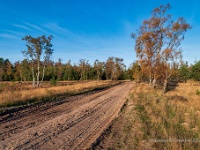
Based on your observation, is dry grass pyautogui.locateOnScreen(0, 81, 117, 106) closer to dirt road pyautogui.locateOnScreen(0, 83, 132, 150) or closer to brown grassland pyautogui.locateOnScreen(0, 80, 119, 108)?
brown grassland pyautogui.locateOnScreen(0, 80, 119, 108)

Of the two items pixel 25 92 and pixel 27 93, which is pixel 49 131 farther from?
pixel 25 92

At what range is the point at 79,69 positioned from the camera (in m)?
77.2

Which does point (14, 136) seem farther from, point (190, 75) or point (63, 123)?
point (190, 75)

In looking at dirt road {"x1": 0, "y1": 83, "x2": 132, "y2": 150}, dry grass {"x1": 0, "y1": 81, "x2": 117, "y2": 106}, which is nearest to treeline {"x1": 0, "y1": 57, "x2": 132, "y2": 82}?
dry grass {"x1": 0, "y1": 81, "x2": 117, "y2": 106}

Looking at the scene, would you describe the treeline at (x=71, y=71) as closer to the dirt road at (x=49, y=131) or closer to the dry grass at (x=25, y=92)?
the dry grass at (x=25, y=92)

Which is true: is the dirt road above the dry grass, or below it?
below

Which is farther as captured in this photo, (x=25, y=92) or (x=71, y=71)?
(x=71, y=71)

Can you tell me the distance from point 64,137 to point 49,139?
19.1 inches

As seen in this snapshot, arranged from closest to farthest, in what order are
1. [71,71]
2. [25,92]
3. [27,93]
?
[27,93] → [25,92] → [71,71]

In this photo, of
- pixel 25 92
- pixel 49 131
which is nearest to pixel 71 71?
pixel 25 92

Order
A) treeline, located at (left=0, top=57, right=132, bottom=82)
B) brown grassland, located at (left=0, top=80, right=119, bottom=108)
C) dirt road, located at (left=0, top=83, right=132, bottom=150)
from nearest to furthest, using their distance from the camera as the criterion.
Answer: dirt road, located at (left=0, top=83, right=132, bottom=150) < brown grassland, located at (left=0, top=80, right=119, bottom=108) < treeline, located at (left=0, top=57, right=132, bottom=82)

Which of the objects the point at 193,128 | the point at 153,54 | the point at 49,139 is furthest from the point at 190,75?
the point at 49,139

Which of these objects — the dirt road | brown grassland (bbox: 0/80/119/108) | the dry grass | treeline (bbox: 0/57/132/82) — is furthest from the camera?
treeline (bbox: 0/57/132/82)

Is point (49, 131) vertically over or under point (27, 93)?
under
